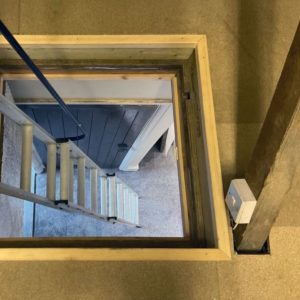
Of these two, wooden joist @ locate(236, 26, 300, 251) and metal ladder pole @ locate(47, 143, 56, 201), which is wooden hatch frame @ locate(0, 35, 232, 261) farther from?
metal ladder pole @ locate(47, 143, 56, 201)

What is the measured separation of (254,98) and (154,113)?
4.53 ft

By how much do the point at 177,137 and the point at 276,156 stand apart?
0.73m

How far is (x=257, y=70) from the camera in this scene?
1338 millimetres

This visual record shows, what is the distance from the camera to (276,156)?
804mm

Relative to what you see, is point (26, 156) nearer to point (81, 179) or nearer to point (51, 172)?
point (51, 172)

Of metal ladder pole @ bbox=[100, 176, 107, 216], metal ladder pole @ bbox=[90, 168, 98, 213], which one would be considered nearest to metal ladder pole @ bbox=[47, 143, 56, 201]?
metal ladder pole @ bbox=[90, 168, 98, 213]

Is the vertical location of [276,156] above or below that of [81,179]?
below

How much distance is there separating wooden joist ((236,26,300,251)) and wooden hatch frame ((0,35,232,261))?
13cm

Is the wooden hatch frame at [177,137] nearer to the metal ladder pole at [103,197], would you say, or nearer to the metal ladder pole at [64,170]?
the metal ladder pole at [64,170]

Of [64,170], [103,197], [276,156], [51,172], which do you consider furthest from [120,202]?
[276,156]

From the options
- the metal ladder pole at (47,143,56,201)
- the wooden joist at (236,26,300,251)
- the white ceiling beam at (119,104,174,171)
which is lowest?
the wooden joist at (236,26,300,251)

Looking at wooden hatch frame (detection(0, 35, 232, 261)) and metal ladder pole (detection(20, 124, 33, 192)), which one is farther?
metal ladder pole (detection(20, 124, 33, 192))

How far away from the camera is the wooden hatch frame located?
40.9 inches

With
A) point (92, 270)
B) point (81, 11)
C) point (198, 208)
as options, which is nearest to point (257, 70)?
point (198, 208)
